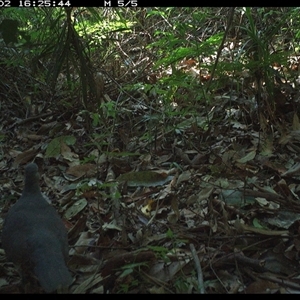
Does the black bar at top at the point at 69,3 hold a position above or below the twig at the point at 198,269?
above

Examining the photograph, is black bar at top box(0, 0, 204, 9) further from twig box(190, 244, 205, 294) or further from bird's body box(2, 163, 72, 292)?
twig box(190, 244, 205, 294)

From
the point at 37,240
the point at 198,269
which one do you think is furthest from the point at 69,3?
the point at 198,269

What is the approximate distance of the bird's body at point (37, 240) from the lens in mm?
2195

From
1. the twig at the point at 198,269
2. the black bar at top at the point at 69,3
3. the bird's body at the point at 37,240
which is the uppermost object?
the black bar at top at the point at 69,3

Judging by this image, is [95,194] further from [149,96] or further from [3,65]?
[3,65]

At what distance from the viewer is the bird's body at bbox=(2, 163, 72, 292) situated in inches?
86.4

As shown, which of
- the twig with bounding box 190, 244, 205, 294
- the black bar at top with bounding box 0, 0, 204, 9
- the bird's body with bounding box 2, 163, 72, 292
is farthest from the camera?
the black bar at top with bounding box 0, 0, 204, 9

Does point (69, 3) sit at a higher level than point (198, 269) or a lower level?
higher

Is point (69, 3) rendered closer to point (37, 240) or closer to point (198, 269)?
point (37, 240)

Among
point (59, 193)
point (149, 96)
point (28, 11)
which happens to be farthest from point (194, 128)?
point (28, 11)

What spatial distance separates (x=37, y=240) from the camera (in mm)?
2354

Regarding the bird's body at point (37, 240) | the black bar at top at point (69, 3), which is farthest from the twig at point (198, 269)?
the black bar at top at point (69, 3)

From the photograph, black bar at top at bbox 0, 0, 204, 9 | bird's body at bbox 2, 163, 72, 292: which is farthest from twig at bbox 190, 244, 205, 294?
black bar at top at bbox 0, 0, 204, 9

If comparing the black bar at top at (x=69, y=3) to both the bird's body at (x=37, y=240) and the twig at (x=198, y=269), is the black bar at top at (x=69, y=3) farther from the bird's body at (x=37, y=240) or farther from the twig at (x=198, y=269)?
the twig at (x=198, y=269)
